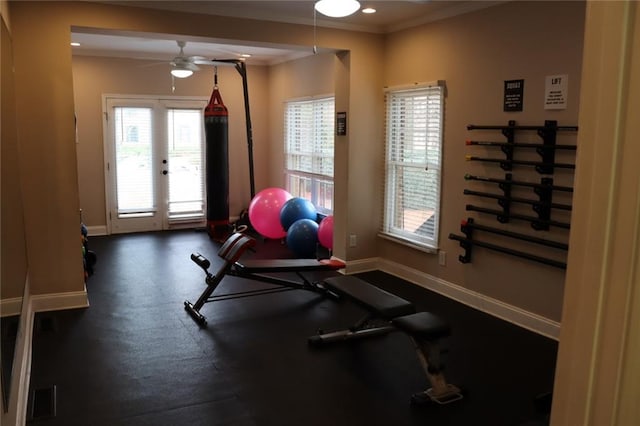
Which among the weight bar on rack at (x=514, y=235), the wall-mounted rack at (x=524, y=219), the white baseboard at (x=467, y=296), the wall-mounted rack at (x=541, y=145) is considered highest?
the wall-mounted rack at (x=541, y=145)

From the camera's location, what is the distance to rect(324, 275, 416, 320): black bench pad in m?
3.24

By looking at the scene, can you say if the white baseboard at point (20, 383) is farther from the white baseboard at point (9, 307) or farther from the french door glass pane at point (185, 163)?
the french door glass pane at point (185, 163)

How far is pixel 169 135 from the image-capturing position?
779 centimetres

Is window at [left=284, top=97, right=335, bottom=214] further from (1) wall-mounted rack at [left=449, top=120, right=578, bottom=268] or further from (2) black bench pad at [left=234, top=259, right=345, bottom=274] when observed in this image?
(1) wall-mounted rack at [left=449, top=120, right=578, bottom=268]

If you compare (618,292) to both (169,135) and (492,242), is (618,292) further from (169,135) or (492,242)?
(169,135)

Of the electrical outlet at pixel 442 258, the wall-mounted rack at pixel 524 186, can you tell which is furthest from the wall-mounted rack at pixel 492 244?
the electrical outlet at pixel 442 258

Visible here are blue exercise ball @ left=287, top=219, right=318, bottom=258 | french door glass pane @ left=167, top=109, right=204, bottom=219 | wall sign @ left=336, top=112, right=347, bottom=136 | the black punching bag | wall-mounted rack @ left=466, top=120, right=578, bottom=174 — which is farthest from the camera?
french door glass pane @ left=167, top=109, right=204, bottom=219

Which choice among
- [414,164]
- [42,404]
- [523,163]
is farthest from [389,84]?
[42,404]

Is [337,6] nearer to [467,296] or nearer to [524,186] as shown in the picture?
[524,186]

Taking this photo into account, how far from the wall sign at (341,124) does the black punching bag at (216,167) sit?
234 centimetres

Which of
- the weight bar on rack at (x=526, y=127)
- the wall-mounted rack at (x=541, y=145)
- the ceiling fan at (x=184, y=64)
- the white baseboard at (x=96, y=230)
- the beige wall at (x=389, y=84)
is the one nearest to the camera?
the weight bar on rack at (x=526, y=127)

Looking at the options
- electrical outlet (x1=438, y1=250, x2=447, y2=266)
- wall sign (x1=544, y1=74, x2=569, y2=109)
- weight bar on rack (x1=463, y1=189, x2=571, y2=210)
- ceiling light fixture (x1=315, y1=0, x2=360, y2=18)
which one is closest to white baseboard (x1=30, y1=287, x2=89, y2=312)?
ceiling light fixture (x1=315, y1=0, x2=360, y2=18)

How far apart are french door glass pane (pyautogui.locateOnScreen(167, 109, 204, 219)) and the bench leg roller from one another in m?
5.77

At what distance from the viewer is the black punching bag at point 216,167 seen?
282 inches
